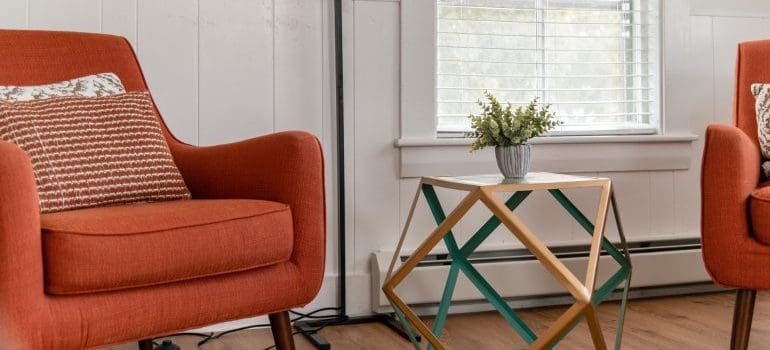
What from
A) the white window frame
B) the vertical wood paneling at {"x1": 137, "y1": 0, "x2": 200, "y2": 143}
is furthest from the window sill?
the vertical wood paneling at {"x1": 137, "y1": 0, "x2": 200, "y2": 143}

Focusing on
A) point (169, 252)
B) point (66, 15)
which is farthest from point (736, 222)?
point (66, 15)

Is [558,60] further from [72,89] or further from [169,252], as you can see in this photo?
[169,252]

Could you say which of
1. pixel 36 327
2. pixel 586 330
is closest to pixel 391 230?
pixel 586 330

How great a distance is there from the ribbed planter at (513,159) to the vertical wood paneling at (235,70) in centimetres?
85

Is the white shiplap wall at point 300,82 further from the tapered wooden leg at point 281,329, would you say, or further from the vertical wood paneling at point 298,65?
the tapered wooden leg at point 281,329

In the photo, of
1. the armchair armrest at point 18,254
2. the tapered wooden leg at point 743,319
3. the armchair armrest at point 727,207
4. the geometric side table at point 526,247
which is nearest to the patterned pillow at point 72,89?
the armchair armrest at point 18,254

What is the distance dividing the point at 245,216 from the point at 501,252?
131 cm

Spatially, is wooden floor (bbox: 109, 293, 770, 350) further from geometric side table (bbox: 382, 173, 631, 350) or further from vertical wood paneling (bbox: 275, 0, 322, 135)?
vertical wood paneling (bbox: 275, 0, 322, 135)

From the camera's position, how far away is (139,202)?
5.64ft

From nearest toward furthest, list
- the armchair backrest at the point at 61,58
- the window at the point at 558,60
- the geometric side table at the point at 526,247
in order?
the geometric side table at the point at 526,247 → the armchair backrest at the point at 61,58 → the window at the point at 558,60

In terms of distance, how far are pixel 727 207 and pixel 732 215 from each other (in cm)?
2

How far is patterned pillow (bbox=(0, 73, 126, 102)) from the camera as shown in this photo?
1770 mm

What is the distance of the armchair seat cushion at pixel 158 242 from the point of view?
1292 mm

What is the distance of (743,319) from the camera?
5.91 ft
